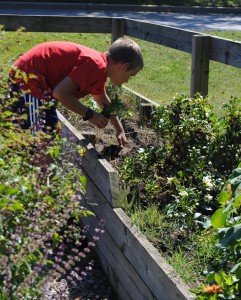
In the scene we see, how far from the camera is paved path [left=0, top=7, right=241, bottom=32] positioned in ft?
53.2

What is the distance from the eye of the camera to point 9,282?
2.31 meters

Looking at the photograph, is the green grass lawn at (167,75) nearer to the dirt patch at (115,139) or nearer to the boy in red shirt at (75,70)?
the dirt patch at (115,139)

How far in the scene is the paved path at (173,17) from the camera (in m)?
16.2

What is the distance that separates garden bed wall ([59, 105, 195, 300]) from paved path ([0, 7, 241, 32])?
11.4 meters

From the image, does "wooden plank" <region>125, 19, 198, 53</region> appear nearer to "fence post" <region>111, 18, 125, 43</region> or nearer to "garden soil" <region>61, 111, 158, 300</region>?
"fence post" <region>111, 18, 125, 43</region>

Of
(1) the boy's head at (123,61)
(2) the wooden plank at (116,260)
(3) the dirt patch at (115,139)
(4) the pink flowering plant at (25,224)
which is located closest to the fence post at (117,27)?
(3) the dirt patch at (115,139)

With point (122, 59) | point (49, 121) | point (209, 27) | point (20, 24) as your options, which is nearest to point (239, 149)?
point (122, 59)

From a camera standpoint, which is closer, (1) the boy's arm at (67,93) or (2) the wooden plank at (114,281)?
(2) the wooden plank at (114,281)

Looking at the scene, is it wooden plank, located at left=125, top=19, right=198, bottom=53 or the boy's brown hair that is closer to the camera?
the boy's brown hair

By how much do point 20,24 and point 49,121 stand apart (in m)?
3.24

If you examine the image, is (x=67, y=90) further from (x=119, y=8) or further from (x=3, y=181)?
(x=119, y=8)

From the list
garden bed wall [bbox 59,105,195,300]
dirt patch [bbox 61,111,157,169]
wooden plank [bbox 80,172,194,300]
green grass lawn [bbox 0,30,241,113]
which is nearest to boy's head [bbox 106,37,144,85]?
garden bed wall [bbox 59,105,195,300]

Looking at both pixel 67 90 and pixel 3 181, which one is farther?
pixel 67 90

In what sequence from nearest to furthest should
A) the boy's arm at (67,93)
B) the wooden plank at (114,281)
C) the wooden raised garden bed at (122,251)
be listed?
the wooden raised garden bed at (122,251), the wooden plank at (114,281), the boy's arm at (67,93)
